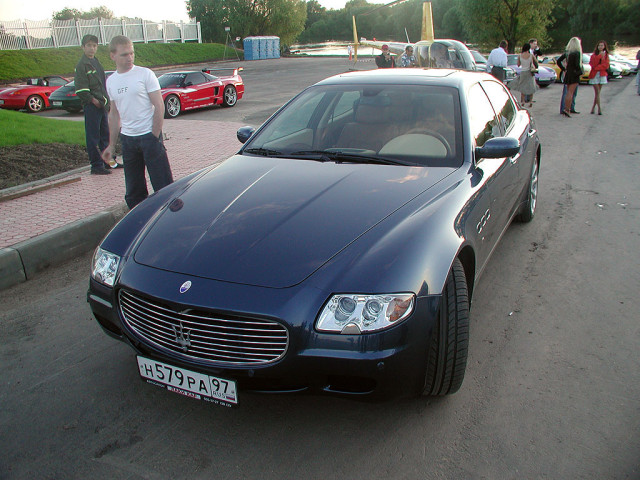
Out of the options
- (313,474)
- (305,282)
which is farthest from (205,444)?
→ (305,282)

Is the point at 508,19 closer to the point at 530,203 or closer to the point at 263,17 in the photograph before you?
the point at 263,17

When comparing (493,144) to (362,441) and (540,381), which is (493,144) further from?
(362,441)

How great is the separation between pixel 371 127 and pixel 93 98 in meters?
5.47

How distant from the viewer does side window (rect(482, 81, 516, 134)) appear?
4.38 metres

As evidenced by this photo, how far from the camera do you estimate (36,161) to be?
8141 mm

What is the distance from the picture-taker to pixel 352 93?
13.1ft

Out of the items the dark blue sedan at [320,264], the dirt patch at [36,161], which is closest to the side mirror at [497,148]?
the dark blue sedan at [320,264]

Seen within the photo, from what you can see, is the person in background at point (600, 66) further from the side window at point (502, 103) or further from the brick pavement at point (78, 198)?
the side window at point (502, 103)

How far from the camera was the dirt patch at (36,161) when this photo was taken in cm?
741

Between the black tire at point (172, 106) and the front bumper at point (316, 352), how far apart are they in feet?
42.0

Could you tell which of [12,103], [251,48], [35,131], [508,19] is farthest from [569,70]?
[251,48]

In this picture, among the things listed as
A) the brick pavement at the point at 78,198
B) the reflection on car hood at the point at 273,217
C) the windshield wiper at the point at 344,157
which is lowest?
the brick pavement at the point at 78,198

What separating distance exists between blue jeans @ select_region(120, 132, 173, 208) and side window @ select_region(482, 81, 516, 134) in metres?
2.99

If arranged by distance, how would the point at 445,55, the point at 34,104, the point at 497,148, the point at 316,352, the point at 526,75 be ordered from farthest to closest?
1. the point at 445,55
2. the point at 34,104
3. the point at 526,75
4. the point at 497,148
5. the point at 316,352
